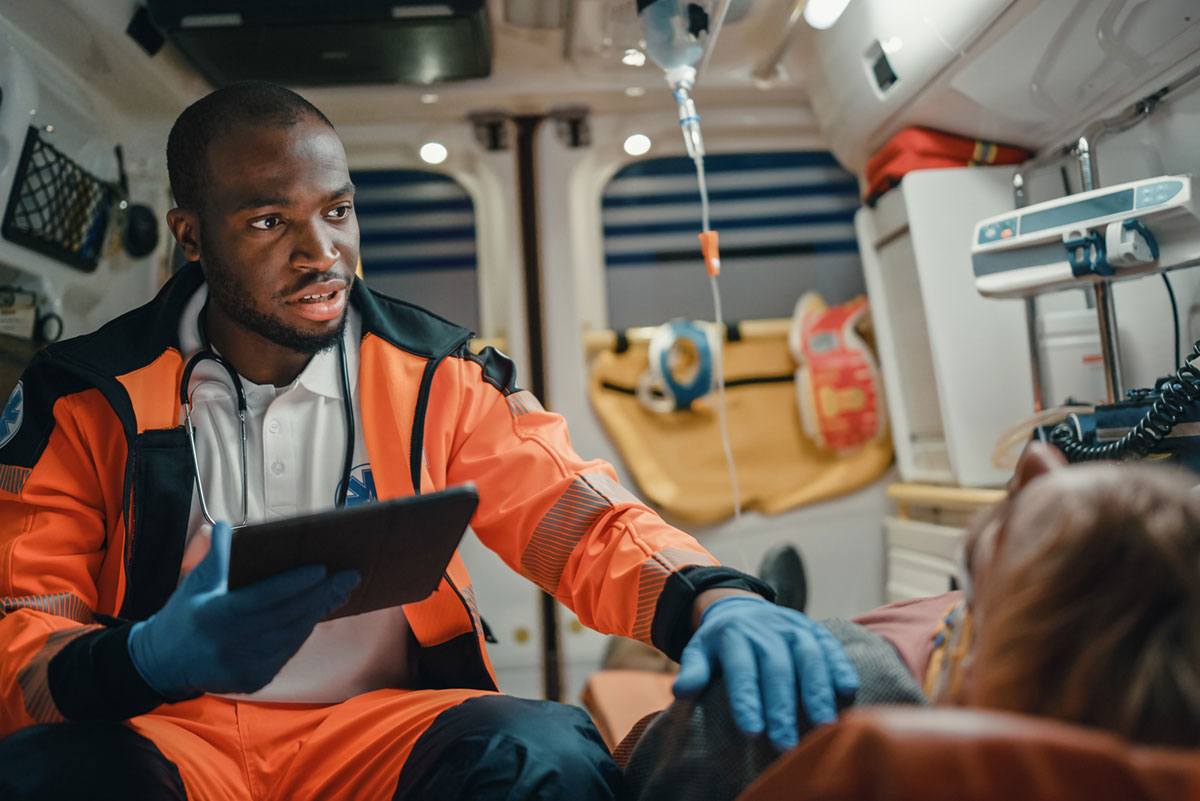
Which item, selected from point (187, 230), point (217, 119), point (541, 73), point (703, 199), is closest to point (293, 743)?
point (187, 230)

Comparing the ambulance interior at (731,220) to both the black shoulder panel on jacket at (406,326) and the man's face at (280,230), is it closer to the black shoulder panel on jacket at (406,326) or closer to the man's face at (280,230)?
the man's face at (280,230)

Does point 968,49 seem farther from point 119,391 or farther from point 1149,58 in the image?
point 119,391

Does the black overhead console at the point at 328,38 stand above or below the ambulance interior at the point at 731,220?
above

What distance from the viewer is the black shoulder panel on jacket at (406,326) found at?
1.57 meters

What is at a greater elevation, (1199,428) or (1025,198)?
(1025,198)

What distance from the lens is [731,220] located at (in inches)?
123

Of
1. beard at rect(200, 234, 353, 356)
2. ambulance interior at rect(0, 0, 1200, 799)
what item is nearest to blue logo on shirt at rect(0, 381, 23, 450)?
beard at rect(200, 234, 353, 356)

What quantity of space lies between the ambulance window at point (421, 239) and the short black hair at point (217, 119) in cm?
135

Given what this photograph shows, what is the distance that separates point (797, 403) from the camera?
3029mm

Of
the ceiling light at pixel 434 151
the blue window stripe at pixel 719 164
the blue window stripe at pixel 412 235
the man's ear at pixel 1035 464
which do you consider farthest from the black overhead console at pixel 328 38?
the man's ear at pixel 1035 464

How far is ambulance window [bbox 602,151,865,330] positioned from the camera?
3.09m

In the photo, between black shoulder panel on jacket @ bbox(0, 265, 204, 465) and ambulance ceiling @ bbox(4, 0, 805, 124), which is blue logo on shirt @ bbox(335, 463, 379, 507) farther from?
ambulance ceiling @ bbox(4, 0, 805, 124)

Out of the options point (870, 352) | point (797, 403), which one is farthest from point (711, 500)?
point (870, 352)

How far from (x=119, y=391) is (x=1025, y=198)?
2337 mm
